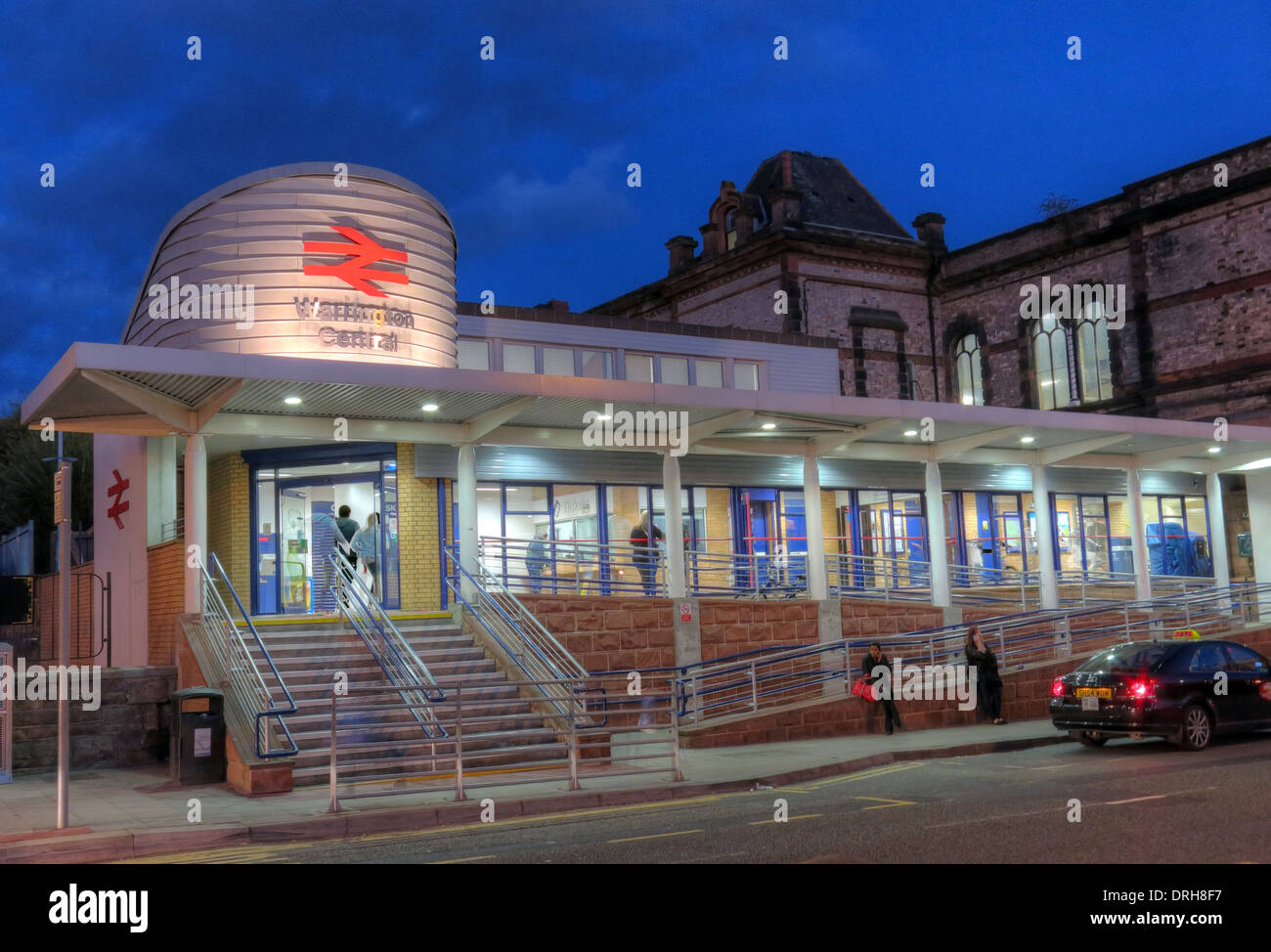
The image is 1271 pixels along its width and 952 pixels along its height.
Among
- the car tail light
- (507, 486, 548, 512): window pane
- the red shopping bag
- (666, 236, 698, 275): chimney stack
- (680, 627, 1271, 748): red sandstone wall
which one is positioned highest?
(666, 236, 698, 275): chimney stack

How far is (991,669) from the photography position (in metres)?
19.9

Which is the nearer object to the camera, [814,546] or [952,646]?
[952,646]

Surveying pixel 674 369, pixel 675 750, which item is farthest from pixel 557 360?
pixel 675 750

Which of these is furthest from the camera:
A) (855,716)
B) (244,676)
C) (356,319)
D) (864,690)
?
(356,319)

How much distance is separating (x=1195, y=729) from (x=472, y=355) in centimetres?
1634

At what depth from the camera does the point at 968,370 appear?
43.1 meters

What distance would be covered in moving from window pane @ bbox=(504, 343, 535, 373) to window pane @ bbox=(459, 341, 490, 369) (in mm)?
512

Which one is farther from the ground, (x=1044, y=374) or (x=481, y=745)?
(x=1044, y=374)

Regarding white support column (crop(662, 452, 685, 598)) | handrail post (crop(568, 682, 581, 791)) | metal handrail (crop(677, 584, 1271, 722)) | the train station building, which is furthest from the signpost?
white support column (crop(662, 452, 685, 598))

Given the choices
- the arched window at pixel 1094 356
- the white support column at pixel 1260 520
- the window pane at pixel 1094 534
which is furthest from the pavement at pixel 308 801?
the arched window at pixel 1094 356

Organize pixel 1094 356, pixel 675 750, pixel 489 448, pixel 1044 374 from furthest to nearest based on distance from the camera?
pixel 1044 374 < pixel 1094 356 < pixel 489 448 < pixel 675 750

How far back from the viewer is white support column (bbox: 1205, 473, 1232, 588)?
95.3 ft

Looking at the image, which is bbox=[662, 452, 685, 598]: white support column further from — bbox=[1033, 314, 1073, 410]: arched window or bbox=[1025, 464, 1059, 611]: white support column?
bbox=[1033, 314, 1073, 410]: arched window

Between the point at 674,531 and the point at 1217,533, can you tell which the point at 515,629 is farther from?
the point at 1217,533
